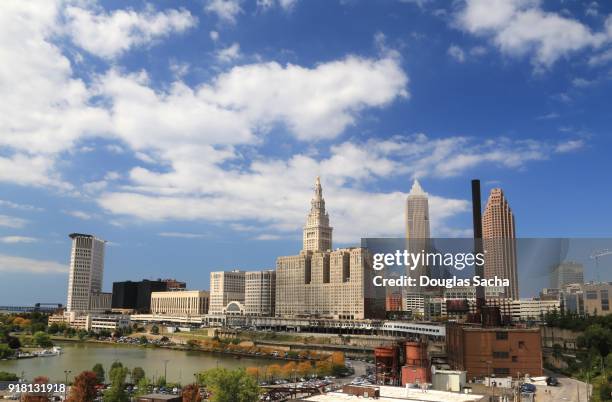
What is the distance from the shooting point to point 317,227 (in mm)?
169375

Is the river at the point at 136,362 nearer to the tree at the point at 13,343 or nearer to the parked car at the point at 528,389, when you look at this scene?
the tree at the point at 13,343

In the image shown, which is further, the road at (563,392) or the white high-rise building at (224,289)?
the white high-rise building at (224,289)

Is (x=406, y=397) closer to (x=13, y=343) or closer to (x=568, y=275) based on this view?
(x=13, y=343)

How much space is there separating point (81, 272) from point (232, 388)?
166m

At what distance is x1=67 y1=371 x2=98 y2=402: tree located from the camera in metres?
43.9

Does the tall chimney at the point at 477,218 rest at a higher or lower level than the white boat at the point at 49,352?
higher

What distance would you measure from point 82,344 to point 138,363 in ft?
145

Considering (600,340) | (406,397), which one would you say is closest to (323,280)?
(600,340)

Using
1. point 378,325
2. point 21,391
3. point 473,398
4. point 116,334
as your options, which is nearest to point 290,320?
point 378,325

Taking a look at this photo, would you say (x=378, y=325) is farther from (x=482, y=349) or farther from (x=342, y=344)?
(x=482, y=349)

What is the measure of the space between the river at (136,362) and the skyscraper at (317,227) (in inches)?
2666

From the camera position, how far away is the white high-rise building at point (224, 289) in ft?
579

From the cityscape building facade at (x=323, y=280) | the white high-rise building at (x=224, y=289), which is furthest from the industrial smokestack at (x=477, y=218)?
the white high-rise building at (x=224, y=289)

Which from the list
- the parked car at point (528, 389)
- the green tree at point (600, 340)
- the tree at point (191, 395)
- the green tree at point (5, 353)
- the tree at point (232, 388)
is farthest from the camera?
the green tree at point (5, 353)
